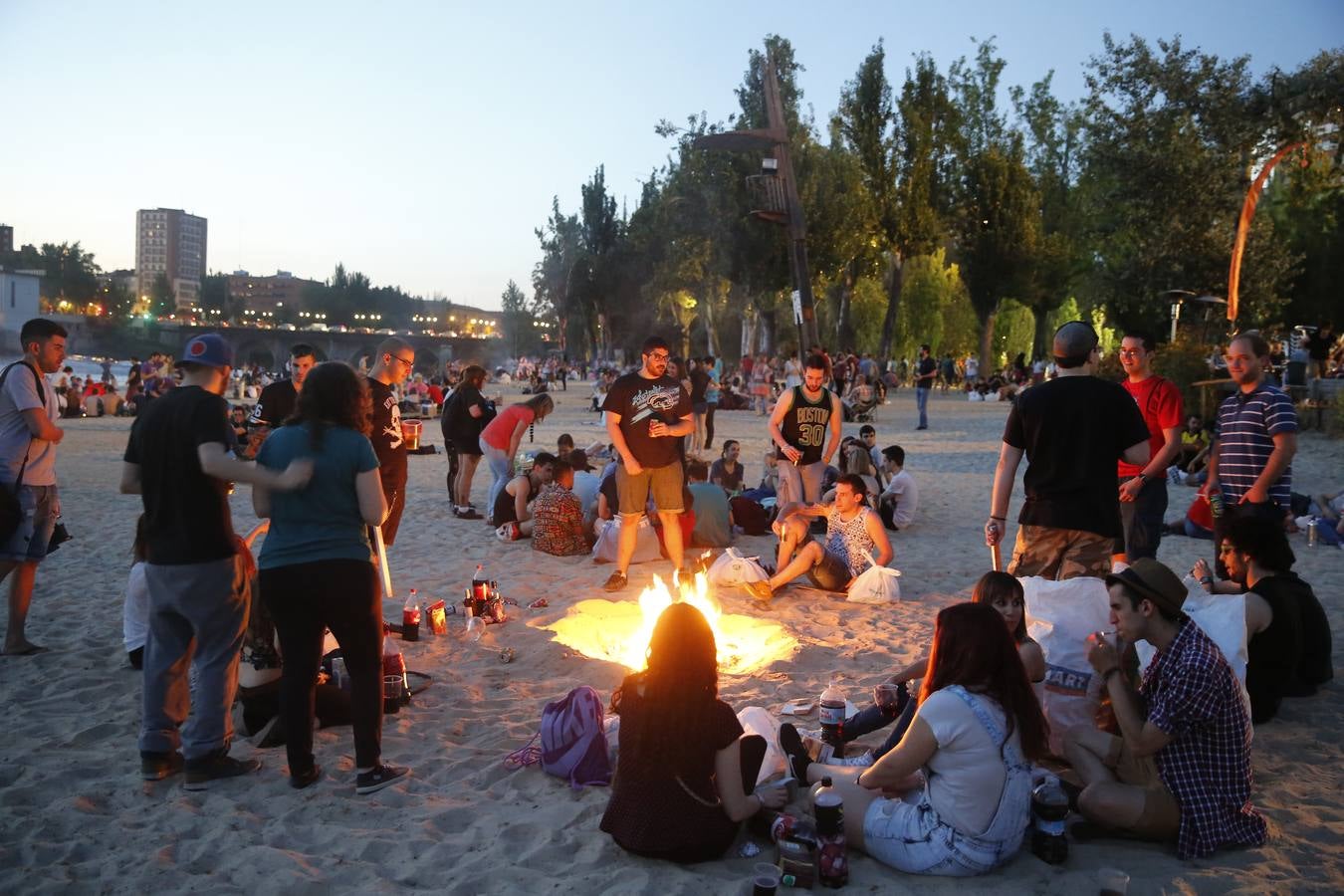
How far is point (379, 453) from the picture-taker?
613 cm

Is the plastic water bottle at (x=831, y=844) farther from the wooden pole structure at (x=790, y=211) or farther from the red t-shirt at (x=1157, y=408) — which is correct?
the wooden pole structure at (x=790, y=211)

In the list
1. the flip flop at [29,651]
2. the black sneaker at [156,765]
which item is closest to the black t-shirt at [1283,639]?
the black sneaker at [156,765]

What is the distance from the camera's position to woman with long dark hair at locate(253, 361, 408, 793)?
12.1ft

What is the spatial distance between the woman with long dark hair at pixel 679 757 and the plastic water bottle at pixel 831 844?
282mm

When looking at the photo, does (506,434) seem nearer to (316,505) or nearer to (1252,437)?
(316,505)

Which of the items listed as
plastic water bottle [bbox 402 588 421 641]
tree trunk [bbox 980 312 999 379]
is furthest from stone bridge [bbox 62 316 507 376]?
plastic water bottle [bbox 402 588 421 641]

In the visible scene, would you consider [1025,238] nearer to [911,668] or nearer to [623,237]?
[623,237]

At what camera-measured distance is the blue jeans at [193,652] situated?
3.87m

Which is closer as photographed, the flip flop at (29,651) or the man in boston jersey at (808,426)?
the flip flop at (29,651)

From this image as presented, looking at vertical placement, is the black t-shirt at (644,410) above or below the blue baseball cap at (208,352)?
below

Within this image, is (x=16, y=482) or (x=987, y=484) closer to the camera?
(x=16, y=482)

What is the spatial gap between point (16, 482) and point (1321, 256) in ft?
127

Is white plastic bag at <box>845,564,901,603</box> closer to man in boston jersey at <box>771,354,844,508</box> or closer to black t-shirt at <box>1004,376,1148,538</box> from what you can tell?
man in boston jersey at <box>771,354,844,508</box>

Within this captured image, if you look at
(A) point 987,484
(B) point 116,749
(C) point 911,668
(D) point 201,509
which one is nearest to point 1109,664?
(C) point 911,668
